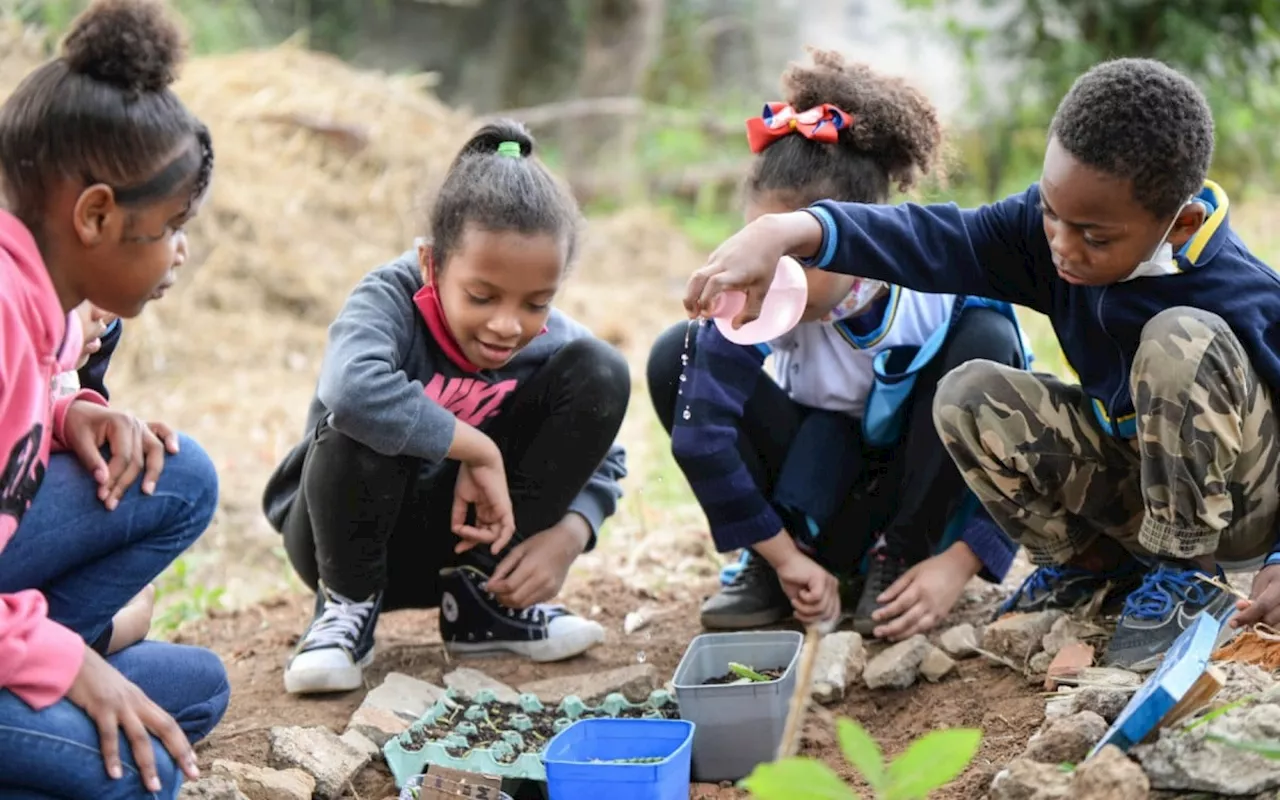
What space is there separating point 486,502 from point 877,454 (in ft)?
2.98

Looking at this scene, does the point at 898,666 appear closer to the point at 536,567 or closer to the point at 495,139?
the point at 536,567

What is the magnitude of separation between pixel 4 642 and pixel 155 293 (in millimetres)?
565

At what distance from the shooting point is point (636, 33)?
1025cm

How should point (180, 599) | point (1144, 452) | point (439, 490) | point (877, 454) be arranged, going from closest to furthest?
1. point (1144, 452)
2. point (439, 490)
3. point (877, 454)
4. point (180, 599)

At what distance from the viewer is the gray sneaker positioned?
309cm

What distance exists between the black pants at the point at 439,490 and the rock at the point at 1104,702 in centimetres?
112

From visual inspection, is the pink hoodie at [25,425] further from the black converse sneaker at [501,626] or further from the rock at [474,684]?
the black converse sneaker at [501,626]

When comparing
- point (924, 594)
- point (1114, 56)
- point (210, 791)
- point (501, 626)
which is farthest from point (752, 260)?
point (1114, 56)

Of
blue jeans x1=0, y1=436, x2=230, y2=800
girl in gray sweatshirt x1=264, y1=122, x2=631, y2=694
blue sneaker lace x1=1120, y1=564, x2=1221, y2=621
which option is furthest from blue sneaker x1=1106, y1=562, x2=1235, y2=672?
blue jeans x1=0, y1=436, x2=230, y2=800

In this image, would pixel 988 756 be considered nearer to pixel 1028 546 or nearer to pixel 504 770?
pixel 1028 546

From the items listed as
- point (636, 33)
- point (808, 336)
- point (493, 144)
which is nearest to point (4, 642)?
point (493, 144)

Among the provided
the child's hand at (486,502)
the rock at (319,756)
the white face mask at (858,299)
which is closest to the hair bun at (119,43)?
the child's hand at (486,502)

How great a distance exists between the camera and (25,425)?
1.91 meters

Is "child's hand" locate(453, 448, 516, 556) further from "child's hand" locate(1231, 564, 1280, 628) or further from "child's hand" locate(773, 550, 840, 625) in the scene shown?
"child's hand" locate(1231, 564, 1280, 628)
